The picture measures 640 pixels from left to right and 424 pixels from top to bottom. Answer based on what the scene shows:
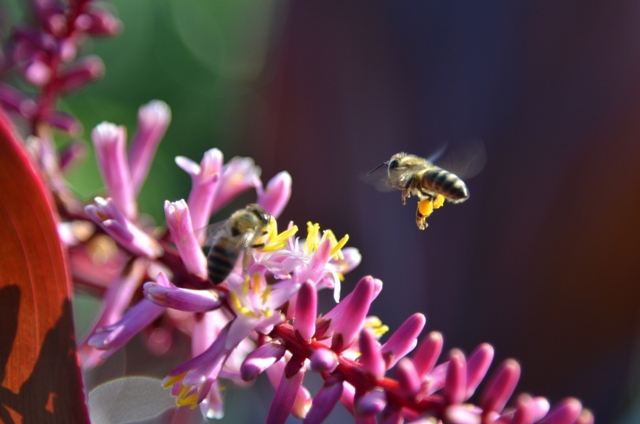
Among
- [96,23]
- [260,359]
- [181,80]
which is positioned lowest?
[181,80]

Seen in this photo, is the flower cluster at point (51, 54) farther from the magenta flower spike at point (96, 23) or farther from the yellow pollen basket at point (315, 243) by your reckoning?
the yellow pollen basket at point (315, 243)

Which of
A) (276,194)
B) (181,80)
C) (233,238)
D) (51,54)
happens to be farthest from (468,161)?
(181,80)

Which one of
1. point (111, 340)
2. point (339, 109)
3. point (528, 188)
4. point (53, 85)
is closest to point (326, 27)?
point (339, 109)

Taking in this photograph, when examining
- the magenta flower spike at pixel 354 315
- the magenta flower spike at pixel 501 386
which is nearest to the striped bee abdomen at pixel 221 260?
the magenta flower spike at pixel 354 315

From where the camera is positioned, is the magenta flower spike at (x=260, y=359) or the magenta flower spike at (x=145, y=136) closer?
the magenta flower spike at (x=260, y=359)

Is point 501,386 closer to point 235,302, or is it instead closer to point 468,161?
point 235,302

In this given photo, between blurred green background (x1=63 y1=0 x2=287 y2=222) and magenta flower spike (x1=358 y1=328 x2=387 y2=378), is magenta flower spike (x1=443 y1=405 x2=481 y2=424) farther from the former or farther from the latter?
blurred green background (x1=63 y1=0 x2=287 y2=222)
